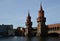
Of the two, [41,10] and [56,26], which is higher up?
[41,10]

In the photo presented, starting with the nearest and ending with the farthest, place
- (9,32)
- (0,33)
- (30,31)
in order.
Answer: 1. (30,31)
2. (0,33)
3. (9,32)

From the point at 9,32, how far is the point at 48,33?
2826 inches

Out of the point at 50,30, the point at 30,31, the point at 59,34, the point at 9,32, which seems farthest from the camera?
the point at 9,32

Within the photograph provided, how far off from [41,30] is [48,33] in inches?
194

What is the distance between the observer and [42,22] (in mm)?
135625

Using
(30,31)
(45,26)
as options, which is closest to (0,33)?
(30,31)

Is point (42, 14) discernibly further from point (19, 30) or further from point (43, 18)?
point (19, 30)

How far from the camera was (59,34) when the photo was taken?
119375mm

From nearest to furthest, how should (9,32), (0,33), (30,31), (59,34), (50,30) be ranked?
(59,34), (50,30), (30,31), (0,33), (9,32)

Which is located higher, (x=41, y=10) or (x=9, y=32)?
(x=41, y=10)

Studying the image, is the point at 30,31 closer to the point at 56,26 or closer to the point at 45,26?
the point at 45,26

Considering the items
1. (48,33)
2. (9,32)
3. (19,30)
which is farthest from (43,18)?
(9,32)

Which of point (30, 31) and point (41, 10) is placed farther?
point (30, 31)

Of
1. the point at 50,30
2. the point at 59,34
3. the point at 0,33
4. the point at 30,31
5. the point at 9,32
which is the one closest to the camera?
the point at 59,34
